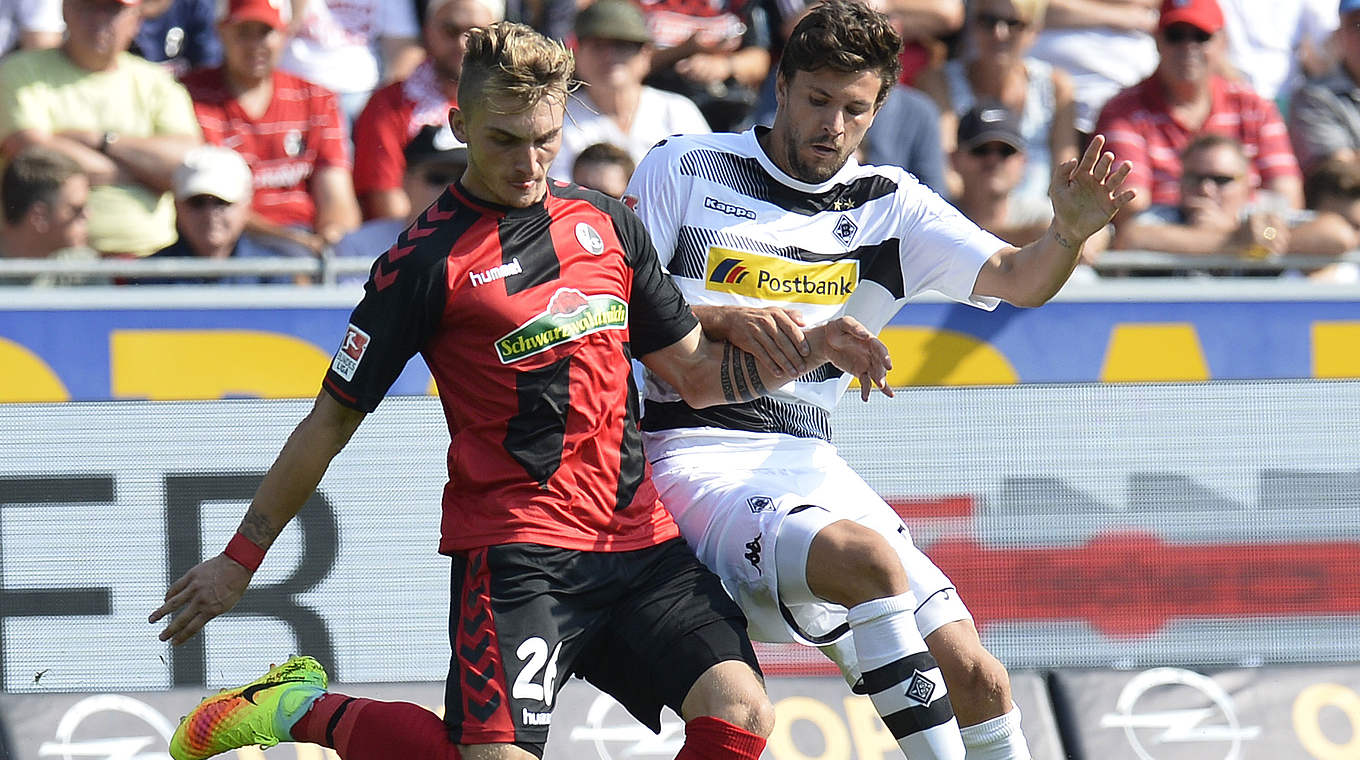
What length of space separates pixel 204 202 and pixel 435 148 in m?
1.02

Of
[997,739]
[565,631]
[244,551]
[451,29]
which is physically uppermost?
[451,29]

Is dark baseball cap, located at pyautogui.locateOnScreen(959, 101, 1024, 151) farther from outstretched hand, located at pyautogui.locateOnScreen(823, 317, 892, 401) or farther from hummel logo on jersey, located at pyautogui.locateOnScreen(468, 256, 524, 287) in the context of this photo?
hummel logo on jersey, located at pyautogui.locateOnScreen(468, 256, 524, 287)

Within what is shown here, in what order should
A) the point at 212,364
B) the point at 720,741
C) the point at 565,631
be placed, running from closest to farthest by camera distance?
the point at 720,741 → the point at 565,631 → the point at 212,364

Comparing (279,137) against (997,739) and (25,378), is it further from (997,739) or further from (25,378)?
(997,739)

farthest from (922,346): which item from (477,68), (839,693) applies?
(477,68)

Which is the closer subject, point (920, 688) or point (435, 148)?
point (920, 688)

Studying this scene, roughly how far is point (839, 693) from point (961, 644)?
4.80 ft

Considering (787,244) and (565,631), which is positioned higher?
(787,244)

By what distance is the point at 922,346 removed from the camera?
248 inches

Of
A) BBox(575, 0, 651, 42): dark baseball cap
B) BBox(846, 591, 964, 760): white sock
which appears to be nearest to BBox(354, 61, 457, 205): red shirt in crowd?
BBox(575, 0, 651, 42): dark baseball cap

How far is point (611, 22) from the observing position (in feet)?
25.5

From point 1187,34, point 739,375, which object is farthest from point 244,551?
point 1187,34

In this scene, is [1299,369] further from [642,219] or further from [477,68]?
[477,68]

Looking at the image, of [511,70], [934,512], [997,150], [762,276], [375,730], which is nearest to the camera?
[511,70]
